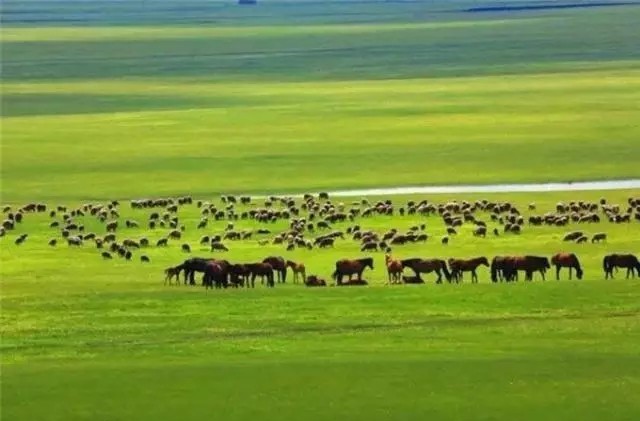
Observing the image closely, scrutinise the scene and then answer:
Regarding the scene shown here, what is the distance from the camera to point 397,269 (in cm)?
2608

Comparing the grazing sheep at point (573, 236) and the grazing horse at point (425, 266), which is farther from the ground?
the grazing sheep at point (573, 236)

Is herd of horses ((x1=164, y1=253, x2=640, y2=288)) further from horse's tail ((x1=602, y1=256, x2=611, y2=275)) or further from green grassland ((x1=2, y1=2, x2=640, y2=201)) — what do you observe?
green grassland ((x1=2, y1=2, x2=640, y2=201))

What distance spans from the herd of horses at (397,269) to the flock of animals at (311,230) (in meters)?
0.02

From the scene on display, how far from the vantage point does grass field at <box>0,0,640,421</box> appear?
61.8ft

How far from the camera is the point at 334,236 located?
99.0 feet

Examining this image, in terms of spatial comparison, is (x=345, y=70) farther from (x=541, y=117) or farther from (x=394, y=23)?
(x=394, y=23)

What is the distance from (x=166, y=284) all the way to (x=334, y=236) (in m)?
5.23

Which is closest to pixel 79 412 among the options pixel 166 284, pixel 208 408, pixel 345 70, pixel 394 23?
pixel 208 408

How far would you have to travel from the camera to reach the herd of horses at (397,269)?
2559 centimetres

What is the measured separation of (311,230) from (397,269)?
5.39m

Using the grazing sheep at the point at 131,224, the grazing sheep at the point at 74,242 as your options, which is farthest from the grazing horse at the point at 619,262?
the grazing sheep at the point at 131,224

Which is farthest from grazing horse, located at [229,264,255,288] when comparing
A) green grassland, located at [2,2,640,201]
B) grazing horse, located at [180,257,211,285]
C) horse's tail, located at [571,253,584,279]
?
green grassland, located at [2,2,640,201]

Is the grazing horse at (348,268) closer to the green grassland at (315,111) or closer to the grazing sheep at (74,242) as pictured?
the grazing sheep at (74,242)

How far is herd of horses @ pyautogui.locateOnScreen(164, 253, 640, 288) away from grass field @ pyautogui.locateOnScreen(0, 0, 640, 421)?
1.00 ft
